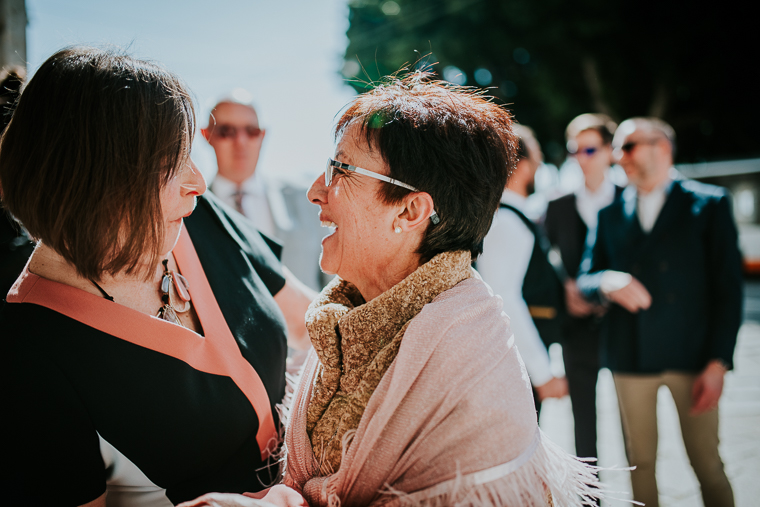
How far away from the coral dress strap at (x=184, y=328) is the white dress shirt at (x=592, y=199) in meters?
3.35

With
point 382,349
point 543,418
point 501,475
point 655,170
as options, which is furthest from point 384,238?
point 543,418

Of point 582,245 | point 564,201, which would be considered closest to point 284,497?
point 582,245

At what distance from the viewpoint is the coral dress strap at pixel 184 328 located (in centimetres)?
129

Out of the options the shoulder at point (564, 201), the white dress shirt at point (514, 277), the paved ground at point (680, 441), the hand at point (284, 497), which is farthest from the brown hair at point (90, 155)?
the shoulder at point (564, 201)

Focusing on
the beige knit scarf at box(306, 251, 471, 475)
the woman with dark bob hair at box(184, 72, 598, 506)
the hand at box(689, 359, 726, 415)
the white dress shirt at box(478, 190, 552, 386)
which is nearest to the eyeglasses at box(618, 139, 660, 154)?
the white dress shirt at box(478, 190, 552, 386)

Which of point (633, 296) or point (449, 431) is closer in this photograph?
point (449, 431)

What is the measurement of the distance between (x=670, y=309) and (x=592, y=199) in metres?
1.37

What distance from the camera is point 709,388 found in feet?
9.40

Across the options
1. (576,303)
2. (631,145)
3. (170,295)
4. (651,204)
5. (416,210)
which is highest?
(631,145)

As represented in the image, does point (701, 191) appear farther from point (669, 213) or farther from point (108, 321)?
point (108, 321)

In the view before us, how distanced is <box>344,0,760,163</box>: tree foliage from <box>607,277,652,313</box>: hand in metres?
11.9

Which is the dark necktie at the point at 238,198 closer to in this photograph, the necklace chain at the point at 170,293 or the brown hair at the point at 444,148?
the necklace chain at the point at 170,293

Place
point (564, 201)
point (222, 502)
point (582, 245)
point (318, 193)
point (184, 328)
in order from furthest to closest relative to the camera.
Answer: point (564, 201), point (582, 245), point (318, 193), point (184, 328), point (222, 502)

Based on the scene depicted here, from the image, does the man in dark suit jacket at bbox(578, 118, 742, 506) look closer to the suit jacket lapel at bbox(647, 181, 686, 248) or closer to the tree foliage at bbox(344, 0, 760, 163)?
the suit jacket lapel at bbox(647, 181, 686, 248)
